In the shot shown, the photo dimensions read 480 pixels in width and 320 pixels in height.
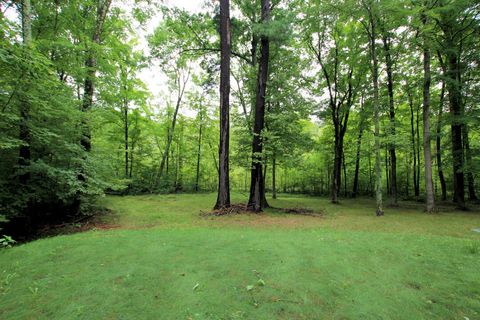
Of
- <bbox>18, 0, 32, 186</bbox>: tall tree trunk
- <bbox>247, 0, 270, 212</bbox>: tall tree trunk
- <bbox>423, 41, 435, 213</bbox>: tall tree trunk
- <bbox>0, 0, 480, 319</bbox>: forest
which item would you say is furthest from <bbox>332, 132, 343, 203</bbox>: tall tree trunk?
<bbox>18, 0, 32, 186</bbox>: tall tree trunk

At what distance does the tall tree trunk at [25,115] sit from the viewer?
206 inches

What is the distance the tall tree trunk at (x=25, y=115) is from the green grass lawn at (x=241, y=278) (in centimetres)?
341

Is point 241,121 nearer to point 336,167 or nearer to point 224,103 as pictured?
point 224,103

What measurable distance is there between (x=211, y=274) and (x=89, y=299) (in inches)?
56.5

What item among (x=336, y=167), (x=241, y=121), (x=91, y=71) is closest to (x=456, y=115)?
(x=336, y=167)

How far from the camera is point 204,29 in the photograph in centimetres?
1070

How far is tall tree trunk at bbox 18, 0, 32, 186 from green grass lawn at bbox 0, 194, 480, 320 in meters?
3.41

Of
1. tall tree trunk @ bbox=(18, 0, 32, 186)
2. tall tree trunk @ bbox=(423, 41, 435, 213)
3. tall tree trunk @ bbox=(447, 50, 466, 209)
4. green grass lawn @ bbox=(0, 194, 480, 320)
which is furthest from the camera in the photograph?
tall tree trunk @ bbox=(447, 50, 466, 209)

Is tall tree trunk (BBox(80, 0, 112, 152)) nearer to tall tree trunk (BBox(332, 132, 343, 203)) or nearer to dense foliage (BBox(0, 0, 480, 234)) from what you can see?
dense foliage (BBox(0, 0, 480, 234))

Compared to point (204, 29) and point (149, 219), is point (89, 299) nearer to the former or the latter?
point (149, 219)

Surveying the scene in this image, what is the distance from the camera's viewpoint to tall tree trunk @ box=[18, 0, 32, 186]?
5230mm

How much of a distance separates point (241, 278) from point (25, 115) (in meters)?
7.40

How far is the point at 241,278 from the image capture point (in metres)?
2.84

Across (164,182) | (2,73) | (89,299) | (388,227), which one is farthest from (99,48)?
(164,182)
